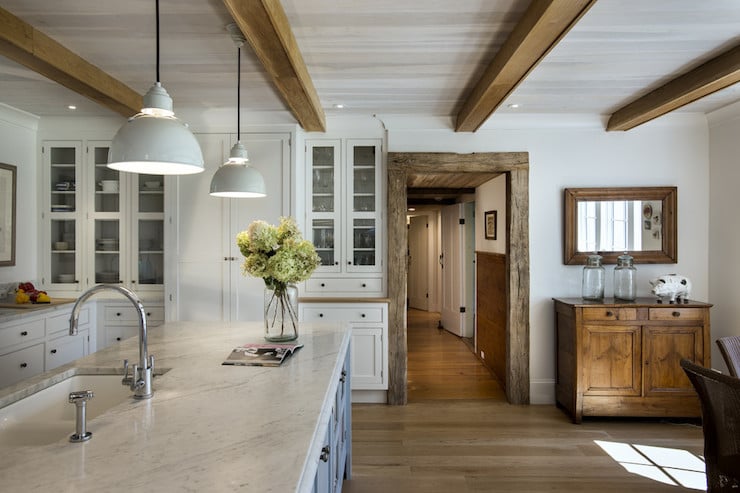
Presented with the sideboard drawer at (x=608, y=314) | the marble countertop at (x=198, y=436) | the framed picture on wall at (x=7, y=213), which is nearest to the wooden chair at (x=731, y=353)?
the sideboard drawer at (x=608, y=314)

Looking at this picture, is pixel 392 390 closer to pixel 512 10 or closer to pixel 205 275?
pixel 205 275

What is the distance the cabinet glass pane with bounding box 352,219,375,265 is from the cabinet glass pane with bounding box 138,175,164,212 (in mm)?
1732

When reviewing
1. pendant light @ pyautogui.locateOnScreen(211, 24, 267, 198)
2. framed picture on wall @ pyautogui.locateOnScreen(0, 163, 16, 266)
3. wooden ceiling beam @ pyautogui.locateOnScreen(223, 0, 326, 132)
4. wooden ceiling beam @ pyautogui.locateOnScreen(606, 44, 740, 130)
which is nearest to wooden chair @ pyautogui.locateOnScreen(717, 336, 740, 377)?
wooden ceiling beam @ pyautogui.locateOnScreen(606, 44, 740, 130)

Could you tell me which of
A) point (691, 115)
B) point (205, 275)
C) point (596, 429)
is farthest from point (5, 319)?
point (691, 115)

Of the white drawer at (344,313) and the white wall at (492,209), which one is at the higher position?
the white wall at (492,209)

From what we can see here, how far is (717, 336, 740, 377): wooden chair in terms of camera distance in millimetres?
2033

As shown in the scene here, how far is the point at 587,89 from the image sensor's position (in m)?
3.22

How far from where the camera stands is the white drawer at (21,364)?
3123 millimetres

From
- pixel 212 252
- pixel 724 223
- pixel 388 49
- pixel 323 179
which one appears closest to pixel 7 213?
pixel 212 252

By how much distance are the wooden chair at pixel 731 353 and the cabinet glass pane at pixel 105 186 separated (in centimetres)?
435

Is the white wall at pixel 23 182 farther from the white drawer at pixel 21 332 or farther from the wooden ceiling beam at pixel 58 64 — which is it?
the wooden ceiling beam at pixel 58 64

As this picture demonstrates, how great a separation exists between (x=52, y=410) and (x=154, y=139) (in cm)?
103

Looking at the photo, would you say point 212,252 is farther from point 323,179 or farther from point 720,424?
point 720,424

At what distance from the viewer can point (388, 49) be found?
255 cm
